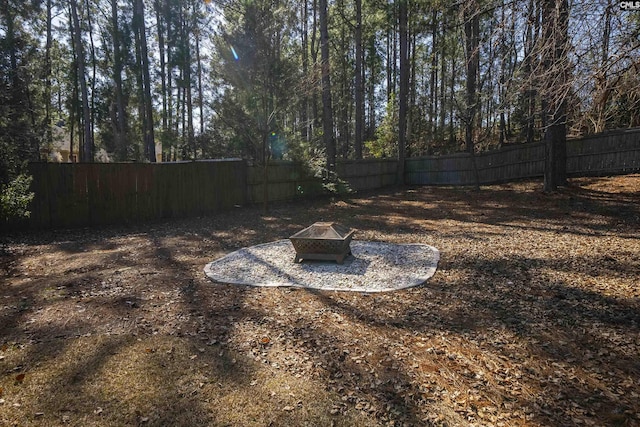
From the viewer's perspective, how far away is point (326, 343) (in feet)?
10.7

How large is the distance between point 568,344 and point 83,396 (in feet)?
12.8

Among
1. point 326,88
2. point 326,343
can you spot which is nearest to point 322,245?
point 326,343

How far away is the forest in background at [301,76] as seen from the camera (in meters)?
4.83

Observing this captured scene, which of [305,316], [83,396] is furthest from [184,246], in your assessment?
[83,396]

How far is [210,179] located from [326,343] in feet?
28.0

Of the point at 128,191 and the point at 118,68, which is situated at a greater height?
the point at 118,68

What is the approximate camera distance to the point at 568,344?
125 inches

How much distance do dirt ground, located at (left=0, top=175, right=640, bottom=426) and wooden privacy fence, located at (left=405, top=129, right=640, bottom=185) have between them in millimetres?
7829

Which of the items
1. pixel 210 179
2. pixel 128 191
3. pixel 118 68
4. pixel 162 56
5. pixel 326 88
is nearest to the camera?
pixel 128 191

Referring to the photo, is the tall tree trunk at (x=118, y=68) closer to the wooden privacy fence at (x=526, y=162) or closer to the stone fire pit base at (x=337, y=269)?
the wooden privacy fence at (x=526, y=162)

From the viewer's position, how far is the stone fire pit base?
15.9 feet

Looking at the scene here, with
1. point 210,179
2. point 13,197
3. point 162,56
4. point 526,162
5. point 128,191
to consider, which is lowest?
point 13,197

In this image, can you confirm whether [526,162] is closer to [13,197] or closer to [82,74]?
[13,197]

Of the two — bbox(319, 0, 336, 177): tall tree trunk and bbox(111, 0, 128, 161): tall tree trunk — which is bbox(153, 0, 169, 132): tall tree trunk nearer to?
bbox(111, 0, 128, 161): tall tree trunk
